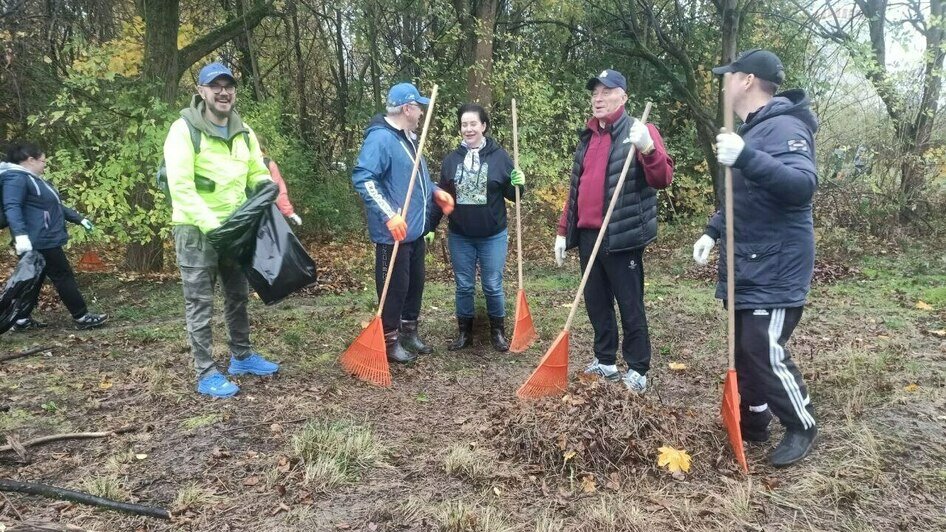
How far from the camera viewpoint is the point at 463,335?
17.8ft

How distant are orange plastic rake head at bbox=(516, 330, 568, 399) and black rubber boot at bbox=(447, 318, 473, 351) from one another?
1571 millimetres

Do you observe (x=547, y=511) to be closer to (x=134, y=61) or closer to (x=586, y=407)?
(x=586, y=407)

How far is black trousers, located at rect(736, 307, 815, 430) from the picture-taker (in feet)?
9.85

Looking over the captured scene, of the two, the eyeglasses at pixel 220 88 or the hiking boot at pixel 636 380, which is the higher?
the eyeglasses at pixel 220 88

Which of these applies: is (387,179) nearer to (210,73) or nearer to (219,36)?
(210,73)

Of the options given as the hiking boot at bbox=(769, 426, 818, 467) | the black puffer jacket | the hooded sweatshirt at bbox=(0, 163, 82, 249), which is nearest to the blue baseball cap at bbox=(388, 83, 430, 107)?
the black puffer jacket

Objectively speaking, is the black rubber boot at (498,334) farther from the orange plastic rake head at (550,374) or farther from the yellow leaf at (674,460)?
the yellow leaf at (674,460)

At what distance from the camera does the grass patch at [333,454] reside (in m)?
2.99

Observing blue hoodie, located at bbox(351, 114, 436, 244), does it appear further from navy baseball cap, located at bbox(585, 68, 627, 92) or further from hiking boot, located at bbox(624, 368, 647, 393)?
hiking boot, located at bbox(624, 368, 647, 393)

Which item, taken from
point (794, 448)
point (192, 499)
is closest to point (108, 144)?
point (192, 499)

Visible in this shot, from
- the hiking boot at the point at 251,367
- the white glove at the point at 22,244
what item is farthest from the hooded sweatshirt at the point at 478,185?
the white glove at the point at 22,244

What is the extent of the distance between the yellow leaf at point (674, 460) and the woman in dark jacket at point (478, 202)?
7.74 ft

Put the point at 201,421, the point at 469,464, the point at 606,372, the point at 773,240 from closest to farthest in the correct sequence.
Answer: the point at 773,240 → the point at 469,464 → the point at 201,421 → the point at 606,372

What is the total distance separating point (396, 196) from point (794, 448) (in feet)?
9.93
